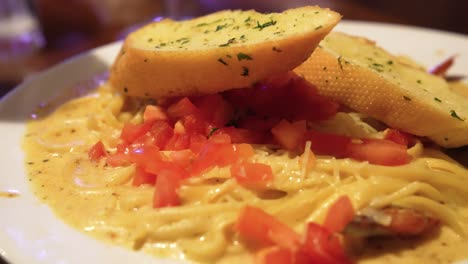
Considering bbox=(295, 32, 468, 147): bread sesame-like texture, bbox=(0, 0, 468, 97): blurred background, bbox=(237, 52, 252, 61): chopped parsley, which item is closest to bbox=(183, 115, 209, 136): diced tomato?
bbox=(237, 52, 252, 61): chopped parsley

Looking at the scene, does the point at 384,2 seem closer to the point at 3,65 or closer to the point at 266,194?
the point at 3,65

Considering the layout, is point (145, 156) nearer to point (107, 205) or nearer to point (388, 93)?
point (107, 205)

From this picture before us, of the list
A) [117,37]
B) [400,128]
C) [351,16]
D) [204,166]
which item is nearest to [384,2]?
[351,16]

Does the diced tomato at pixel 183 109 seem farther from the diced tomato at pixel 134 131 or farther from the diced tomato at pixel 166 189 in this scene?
the diced tomato at pixel 166 189

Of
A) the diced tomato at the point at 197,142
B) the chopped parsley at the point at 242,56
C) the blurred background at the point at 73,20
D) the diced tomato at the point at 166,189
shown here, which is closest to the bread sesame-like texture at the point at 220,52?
the chopped parsley at the point at 242,56

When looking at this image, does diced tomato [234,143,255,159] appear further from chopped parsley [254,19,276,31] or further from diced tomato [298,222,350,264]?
chopped parsley [254,19,276,31]
